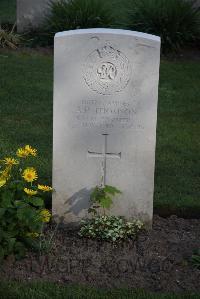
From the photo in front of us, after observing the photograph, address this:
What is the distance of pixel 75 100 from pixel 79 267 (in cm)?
126

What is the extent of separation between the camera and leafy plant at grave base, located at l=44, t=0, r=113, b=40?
12094mm

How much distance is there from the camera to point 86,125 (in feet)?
17.9

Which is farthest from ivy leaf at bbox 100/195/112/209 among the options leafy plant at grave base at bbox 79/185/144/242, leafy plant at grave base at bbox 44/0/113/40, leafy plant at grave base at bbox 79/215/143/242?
leafy plant at grave base at bbox 44/0/113/40

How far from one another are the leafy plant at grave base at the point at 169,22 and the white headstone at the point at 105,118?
22.0 ft

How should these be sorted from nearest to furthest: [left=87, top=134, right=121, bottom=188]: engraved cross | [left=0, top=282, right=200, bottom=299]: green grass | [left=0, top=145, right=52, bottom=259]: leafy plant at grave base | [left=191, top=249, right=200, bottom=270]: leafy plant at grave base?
[left=0, top=282, right=200, bottom=299]: green grass, [left=0, top=145, right=52, bottom=259]: leafy plant at grave base, [left=191, top=249, right=200, bottom=270]: leafy plant at grave base, [left=87, top=134, right=121, bottom=188]: engraved cross

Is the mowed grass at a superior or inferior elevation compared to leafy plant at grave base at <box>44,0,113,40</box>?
inferior

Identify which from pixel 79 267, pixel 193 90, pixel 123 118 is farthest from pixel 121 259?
pixel 193 90

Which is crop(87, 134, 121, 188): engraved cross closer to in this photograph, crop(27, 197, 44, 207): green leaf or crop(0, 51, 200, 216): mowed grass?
crop(27, 197, 44, 207): green leaf

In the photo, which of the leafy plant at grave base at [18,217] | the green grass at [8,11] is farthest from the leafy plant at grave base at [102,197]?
the green grass at [8,11]

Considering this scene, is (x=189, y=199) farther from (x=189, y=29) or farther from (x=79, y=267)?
(x=189, y=29)

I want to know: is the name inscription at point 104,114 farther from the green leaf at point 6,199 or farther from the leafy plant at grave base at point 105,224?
the green leaf at point 6,199

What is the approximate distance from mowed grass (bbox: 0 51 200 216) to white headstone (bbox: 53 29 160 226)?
730mm

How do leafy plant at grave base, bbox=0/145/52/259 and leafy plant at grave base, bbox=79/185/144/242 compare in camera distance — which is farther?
leafy plant at grave base, bbox=79/185/144/242

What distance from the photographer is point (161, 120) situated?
28.9 ft
